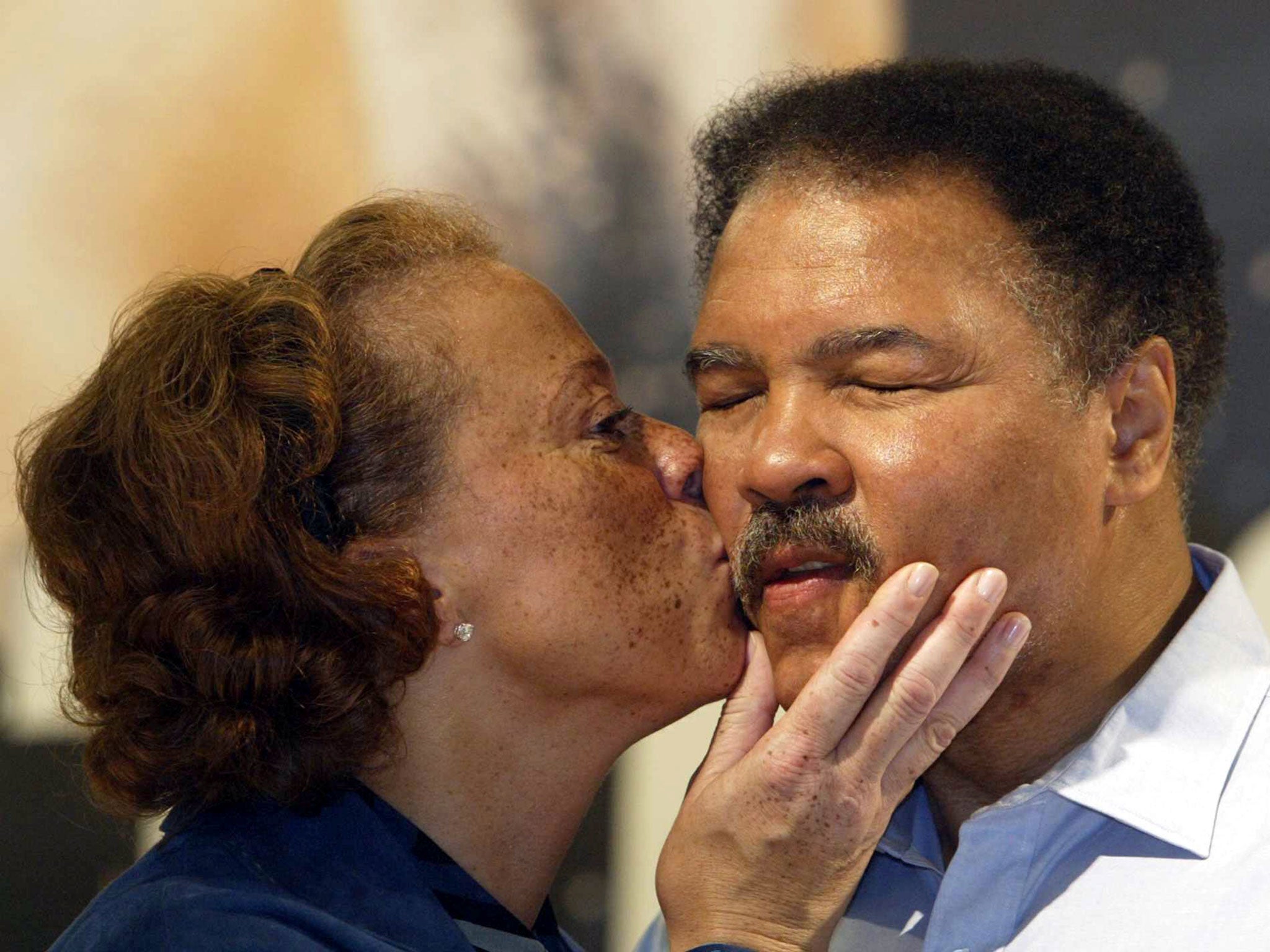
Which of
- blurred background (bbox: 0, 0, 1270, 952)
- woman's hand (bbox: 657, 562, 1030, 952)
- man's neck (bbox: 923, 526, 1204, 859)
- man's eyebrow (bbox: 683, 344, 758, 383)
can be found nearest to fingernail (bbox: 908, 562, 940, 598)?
woman's hand (bbox: 657, 562, 1030, 952)

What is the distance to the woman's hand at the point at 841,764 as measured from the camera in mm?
1539

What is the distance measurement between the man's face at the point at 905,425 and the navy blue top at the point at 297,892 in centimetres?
54

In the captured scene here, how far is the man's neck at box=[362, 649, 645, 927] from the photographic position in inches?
69.7

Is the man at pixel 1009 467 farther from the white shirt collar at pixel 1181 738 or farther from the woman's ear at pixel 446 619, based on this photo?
the woman's ear at pixel 446 619

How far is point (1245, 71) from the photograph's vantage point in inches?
96.0

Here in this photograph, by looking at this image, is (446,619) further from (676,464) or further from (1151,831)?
(1151,831)

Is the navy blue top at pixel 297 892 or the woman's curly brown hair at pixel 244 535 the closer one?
the navy blue top at pixel 297 892

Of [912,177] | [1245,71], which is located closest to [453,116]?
[912,177]

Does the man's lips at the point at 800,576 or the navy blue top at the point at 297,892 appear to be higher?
the man's lips at the point at 800,576

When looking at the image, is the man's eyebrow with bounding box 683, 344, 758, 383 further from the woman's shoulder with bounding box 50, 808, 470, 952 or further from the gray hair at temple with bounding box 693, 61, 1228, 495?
the woman's shoulder with bounding box 50, 808, 470, 952

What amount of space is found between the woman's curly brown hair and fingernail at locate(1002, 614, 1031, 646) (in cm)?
71

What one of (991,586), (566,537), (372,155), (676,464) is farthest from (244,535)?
(372,155)

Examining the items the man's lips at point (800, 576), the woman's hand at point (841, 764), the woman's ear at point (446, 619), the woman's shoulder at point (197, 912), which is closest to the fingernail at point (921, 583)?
the woman's hand at point (841, 764)

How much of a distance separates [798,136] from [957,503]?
542 millimetres
